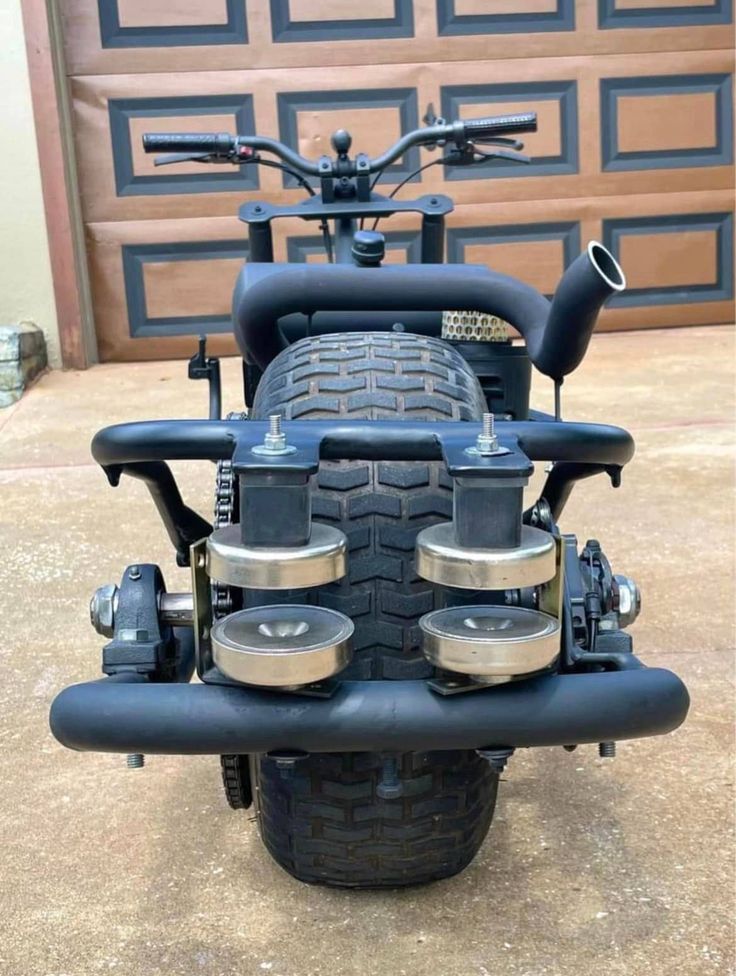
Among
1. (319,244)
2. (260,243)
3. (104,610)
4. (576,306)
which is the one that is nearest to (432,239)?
(260,243)

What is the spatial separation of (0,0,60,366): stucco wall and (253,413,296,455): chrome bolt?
5.79 meters

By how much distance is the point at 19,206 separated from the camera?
6.65 metres

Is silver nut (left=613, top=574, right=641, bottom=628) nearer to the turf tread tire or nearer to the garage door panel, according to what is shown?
the turf tread tire

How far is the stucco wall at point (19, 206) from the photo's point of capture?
21.0ft

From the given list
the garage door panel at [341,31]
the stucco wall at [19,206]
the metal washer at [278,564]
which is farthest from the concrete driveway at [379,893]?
the garage door panel at [341,31]

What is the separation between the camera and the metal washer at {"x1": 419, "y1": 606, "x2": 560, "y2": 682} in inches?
52.6

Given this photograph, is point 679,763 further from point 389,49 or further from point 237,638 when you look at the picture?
point 389,49

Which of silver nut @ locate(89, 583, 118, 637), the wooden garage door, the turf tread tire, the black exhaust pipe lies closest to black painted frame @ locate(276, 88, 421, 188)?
the wooden garage door

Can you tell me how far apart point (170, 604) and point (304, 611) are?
0.35 m

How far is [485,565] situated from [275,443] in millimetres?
307

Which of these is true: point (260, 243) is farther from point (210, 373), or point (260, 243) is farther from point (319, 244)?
point (319, 244)

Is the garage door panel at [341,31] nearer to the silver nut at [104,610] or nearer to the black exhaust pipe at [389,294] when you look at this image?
the black exhaust pipe at [389,294]

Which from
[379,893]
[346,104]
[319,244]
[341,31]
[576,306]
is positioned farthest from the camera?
[319,244]

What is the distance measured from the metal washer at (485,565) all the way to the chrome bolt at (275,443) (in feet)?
0.70
